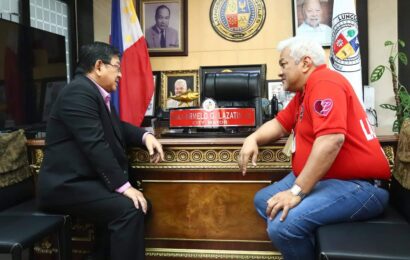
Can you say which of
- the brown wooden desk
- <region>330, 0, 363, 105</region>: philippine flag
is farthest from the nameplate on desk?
<region>330, 0, 363, 105</region>: philippine flag

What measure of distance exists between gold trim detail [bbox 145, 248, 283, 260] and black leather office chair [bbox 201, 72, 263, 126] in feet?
2.83

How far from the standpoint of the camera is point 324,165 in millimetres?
1646

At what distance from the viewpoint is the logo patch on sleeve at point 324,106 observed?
1629 mm

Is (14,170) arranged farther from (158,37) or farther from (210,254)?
(158,37)

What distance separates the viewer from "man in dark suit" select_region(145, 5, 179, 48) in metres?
3.54

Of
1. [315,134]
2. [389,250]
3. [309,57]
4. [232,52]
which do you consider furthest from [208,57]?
[389,250]

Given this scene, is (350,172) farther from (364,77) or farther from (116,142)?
(364,77)

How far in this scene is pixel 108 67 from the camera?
2090mm

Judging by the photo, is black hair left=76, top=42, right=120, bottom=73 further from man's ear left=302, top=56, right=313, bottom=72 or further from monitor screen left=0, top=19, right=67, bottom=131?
man's ear left=302, top=56, right=313, bottom=72

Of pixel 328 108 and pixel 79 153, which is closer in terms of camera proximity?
pixel 328 108

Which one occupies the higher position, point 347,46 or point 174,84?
point 347,46

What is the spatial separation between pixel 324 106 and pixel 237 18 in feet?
6.60

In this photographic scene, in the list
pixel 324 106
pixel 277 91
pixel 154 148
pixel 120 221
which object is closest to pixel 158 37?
pixel 277 91

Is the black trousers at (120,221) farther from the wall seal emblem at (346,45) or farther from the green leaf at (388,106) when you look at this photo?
the green leaf at (388,106)
